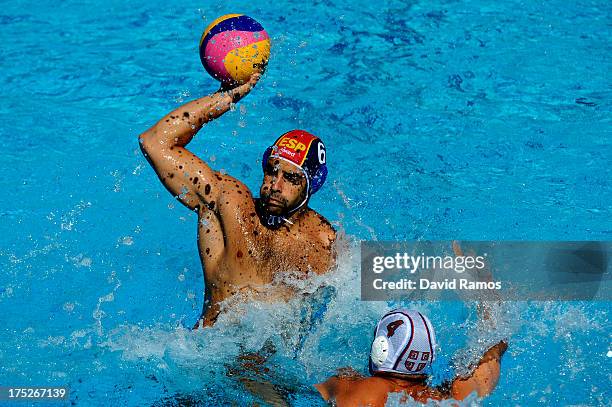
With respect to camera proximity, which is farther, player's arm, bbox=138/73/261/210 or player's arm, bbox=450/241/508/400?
player's arm, bbox=138/73/261/210

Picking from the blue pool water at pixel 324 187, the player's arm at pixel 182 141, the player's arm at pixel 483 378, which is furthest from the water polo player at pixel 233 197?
the player's arm at pixel 483 378

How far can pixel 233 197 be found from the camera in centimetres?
394

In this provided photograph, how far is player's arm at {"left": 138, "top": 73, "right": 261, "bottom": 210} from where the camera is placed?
383 cm

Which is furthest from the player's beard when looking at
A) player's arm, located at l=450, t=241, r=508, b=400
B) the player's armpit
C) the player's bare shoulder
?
player's arm, located at l=450, t=241, r=508, b=400

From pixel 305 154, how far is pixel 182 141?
615 millimetres

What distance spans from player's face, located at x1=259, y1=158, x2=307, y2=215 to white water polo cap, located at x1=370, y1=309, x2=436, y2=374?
0.80 metres

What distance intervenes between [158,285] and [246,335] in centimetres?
155

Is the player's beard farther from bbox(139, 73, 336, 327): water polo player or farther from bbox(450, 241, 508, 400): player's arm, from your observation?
bbox(450, 241, 508, 400): player's arm

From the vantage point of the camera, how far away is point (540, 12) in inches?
334

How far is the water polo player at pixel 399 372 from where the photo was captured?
3.47m

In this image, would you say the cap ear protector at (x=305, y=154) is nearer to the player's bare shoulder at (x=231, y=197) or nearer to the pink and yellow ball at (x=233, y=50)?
the player's bare shoulder at (x=231, y=197)

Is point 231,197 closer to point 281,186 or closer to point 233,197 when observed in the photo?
point 233,197

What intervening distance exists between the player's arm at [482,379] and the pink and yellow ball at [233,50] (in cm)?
178

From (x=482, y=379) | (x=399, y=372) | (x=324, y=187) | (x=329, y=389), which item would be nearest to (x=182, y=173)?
(x=329, y=389)
